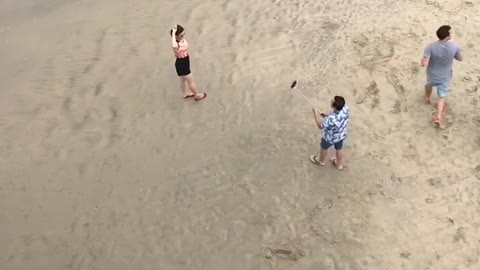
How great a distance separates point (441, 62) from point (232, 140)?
3.06 metres

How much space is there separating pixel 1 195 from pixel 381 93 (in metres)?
5.65

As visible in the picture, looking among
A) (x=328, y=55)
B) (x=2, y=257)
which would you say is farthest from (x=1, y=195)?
Answer: (x=328, y=55)

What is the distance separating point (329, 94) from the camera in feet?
28.3

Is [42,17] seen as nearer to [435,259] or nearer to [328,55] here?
[328,55]

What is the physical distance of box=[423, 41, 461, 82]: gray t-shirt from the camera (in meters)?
Result: 7.50

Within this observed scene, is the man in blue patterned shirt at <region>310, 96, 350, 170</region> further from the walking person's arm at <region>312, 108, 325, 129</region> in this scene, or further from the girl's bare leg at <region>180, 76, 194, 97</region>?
the girl's bare leg at <region>180, 76, 194, 97</region>

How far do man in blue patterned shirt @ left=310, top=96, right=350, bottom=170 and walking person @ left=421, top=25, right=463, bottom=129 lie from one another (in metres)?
1.65

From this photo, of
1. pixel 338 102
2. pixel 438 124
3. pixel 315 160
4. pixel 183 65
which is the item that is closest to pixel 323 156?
pixel 315 160

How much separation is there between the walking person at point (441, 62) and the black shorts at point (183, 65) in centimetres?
331

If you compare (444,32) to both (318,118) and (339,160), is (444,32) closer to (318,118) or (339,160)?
(318,118)

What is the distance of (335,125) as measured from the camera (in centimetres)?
676

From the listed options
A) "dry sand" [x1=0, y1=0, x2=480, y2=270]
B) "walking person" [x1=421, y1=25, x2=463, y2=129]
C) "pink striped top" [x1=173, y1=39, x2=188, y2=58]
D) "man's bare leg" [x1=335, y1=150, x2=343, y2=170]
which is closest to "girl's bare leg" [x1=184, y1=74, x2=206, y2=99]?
"dry sand" [x1=0, y1=0, x2=480, y2=270]

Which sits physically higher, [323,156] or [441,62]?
[441,62]

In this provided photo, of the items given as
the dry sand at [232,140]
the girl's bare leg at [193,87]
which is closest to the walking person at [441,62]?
the dry sand at [232,140]
